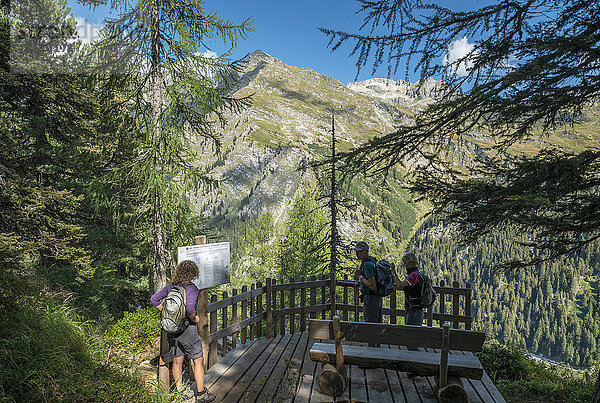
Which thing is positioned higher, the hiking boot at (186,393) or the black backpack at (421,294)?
the black backpack at (421,294)

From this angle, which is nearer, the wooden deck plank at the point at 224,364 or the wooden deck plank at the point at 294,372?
the wooden deck plank at the point at 294,372

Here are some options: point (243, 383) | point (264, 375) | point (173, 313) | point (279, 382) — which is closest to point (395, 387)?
point (279, 382)

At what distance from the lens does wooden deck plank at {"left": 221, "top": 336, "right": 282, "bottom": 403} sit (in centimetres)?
466

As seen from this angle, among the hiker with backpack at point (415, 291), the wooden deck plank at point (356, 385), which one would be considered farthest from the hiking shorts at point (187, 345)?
the hiker with backpack at point (415, 291)

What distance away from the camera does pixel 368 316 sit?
5.95 m

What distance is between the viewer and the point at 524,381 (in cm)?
955

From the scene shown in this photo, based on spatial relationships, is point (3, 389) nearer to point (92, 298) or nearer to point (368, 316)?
point (368, 316)

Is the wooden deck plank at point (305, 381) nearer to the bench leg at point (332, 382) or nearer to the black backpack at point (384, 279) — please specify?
the bench leg at point (332, 382)

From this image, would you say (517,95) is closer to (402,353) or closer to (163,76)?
(402,353)

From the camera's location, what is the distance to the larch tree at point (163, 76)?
27.3 ft

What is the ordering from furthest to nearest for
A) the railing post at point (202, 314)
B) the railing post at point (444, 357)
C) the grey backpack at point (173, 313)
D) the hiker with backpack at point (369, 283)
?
the hiker with backpack at point (369, 283)
the railing post at point (202, 314)
the grey backpack at point (173, 313)
the railing post at point (444, 357)

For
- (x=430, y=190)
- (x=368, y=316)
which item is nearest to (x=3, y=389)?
(x=368, y=316)

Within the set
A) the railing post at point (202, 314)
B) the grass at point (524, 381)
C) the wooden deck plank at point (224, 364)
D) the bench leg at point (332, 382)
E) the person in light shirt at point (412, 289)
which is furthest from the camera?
the grass at point (524, 381)

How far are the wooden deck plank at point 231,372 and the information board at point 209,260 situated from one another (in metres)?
1.41
